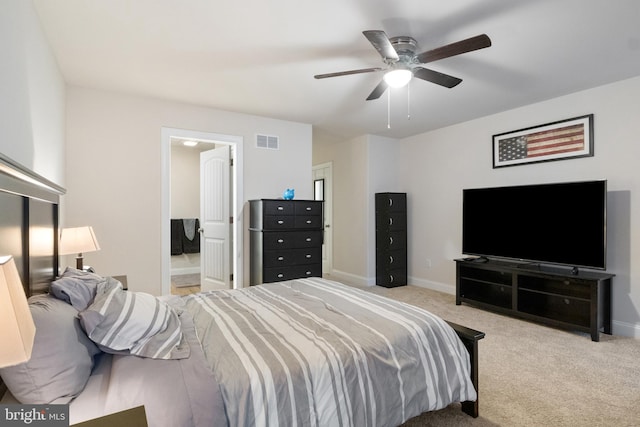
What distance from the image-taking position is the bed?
112 centimetres

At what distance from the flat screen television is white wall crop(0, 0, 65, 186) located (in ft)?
14.2

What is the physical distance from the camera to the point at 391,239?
17.0ft

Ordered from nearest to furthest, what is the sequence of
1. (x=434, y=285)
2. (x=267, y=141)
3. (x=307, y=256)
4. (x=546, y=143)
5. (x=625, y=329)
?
1. (x=625, y=329)
2. (x=546, y=143)
3. (x=307, y=256)
4. (x=267, y=141)
5. (x=434, y=285)

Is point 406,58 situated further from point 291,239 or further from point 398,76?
point 291,239

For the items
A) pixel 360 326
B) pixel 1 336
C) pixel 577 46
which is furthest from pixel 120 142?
pixel 577 46

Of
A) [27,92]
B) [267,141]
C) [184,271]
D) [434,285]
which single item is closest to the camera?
[27,92]

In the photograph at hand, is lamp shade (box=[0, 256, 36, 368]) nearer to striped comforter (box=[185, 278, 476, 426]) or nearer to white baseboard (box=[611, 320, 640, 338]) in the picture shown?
striped comforter (box=[185, 278, 476, 426])

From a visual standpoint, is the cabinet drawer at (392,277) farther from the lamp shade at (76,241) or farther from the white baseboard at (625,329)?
the lamp shade at (76,241)

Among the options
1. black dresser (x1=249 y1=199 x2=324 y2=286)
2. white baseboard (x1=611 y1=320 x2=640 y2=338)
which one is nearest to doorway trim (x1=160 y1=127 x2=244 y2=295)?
black dresser (x1=249 y1=199 x2=324 y2=286)

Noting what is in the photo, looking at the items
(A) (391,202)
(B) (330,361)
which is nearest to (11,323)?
(B) (330,361)

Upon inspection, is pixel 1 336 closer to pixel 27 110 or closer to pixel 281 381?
pixel 281 381

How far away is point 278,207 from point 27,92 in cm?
254

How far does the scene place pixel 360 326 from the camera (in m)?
1.72

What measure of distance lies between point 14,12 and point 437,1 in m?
2.33
